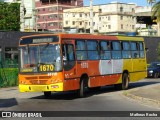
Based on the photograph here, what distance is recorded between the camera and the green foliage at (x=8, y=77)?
31469mm

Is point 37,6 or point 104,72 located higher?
point 37,6

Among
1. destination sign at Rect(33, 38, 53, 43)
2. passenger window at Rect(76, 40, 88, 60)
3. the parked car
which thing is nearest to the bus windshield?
destination sign at Rect(33, 38, 53, 43)

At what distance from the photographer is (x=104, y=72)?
24297 mm

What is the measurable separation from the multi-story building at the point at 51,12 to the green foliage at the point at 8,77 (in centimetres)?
12242

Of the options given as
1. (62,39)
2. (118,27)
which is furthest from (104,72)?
(118,27)

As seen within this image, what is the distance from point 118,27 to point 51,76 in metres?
127

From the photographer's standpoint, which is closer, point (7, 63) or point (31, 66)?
point (31, 66)

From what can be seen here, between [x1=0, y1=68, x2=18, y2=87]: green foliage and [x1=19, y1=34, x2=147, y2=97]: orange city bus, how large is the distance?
9.49m

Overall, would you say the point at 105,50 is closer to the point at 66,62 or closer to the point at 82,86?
the point at 82,86

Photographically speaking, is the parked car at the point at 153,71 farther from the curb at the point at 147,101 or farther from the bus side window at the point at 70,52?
the bus side window at the point at 70,52

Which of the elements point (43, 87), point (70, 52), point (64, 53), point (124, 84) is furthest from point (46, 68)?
point (124, 84)

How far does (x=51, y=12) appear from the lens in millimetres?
158375

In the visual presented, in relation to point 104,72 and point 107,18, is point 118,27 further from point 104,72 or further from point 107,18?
point 104,72

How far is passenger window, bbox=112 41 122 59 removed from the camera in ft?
83.7
